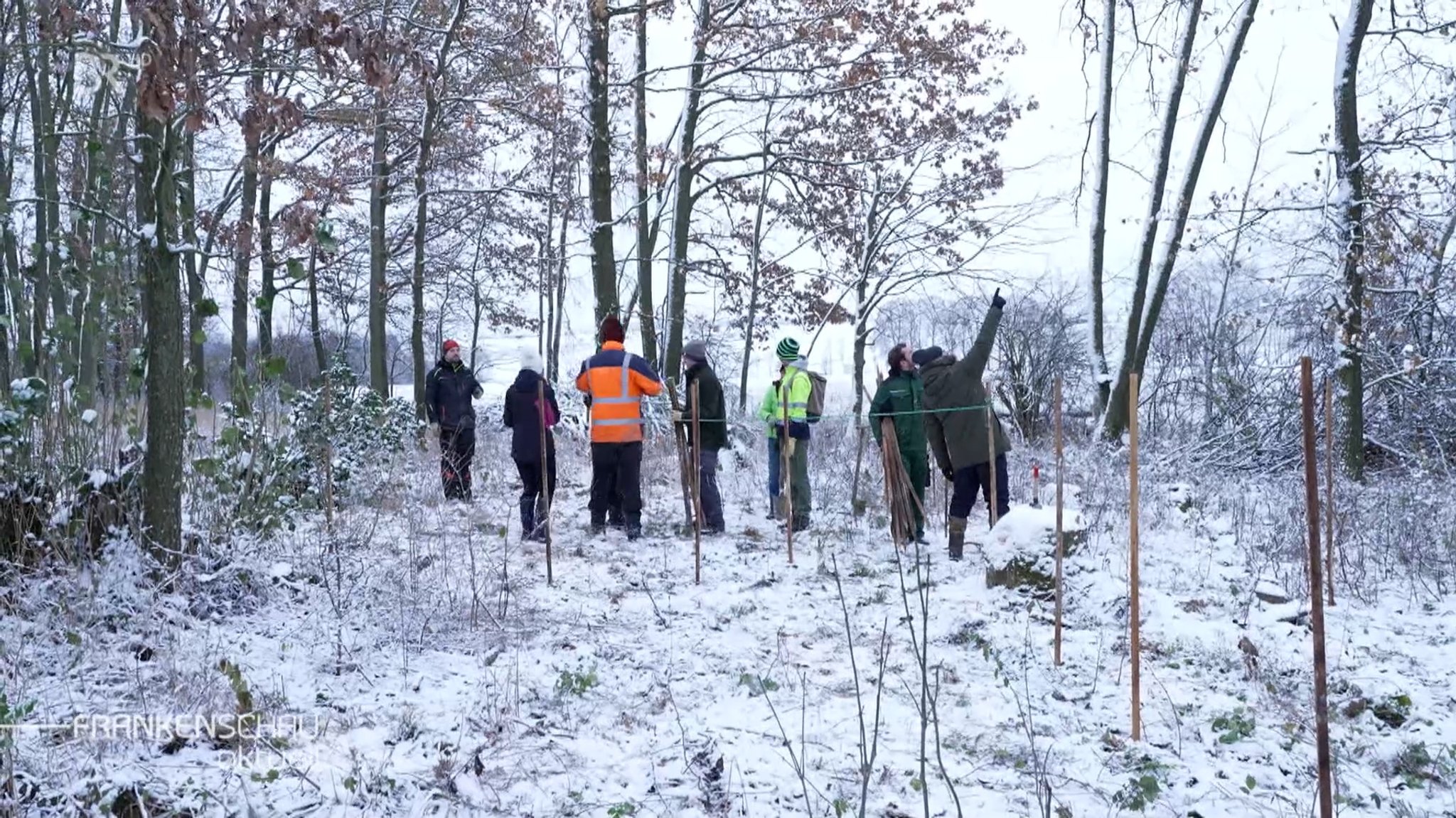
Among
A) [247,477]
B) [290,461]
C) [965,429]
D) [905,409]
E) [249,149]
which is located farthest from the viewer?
[905,409]

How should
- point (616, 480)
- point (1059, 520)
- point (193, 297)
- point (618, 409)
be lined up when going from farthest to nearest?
point (616, 480) → point (618, 409) → point (193, 297) → point (1059, 520)

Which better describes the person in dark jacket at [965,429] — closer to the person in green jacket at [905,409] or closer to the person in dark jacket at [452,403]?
the person in green jacket at [905,409]

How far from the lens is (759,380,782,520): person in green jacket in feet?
29.8

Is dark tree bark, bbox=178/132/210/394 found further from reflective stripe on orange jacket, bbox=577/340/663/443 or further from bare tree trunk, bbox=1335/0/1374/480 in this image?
bare tree trunk, bbox=1335/0/1374/480

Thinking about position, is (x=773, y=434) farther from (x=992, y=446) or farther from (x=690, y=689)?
(x=690, y=689)

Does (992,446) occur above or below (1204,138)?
below

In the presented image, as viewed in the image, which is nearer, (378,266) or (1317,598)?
(1317,598)

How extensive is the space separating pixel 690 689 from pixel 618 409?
11.7 feet

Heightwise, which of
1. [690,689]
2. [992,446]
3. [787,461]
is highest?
[992,446]

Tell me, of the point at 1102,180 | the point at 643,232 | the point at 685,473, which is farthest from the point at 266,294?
the point at 1102,180

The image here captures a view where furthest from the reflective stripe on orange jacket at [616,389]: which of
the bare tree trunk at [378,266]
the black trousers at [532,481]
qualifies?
the bare tree trunk at [378,266]

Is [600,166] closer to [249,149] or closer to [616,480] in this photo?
[616,480]

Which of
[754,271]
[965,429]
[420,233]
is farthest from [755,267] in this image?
[965,429]

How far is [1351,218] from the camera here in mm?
10016
